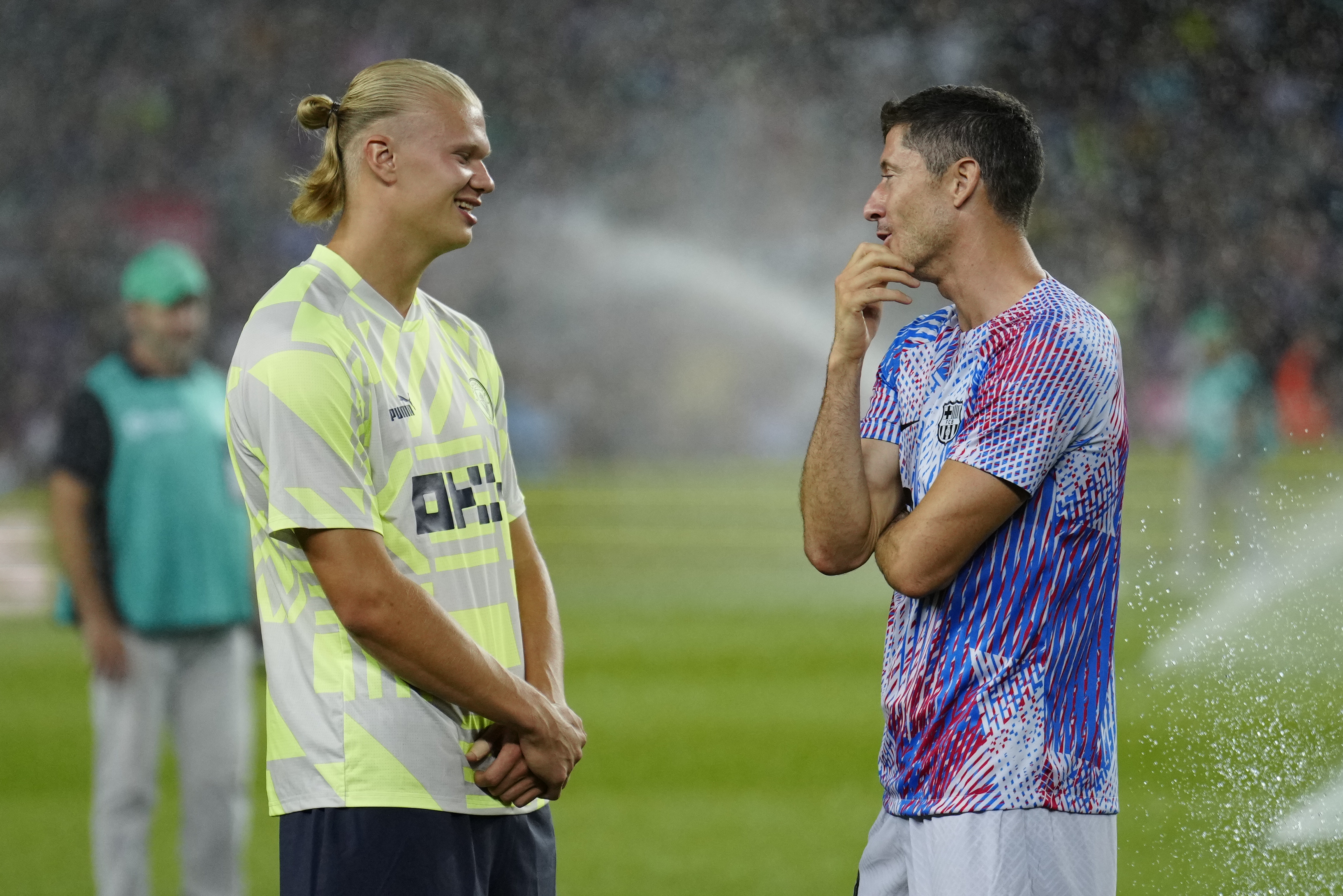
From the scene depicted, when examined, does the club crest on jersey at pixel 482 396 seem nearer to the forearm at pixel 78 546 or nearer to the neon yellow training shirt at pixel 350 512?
the neon yellow training shirt at pixel 350 512

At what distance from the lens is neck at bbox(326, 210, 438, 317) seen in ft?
6.25

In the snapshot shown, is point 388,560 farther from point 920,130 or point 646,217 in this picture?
point 646,217

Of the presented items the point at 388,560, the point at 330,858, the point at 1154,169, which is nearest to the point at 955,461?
the point at 388,560

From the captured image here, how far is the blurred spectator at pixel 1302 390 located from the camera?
48.2 ft

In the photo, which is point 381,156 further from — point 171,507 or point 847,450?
point 171,507

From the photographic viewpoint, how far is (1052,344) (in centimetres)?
179

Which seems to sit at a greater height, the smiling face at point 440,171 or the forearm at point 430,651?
the smiling face at point 440,171

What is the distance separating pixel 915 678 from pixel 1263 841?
1494mm

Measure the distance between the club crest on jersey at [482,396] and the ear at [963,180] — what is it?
2.22ft

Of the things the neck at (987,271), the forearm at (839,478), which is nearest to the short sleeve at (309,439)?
the forearm at (839,478)

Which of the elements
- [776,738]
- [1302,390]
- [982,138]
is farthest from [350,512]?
[1302,390]

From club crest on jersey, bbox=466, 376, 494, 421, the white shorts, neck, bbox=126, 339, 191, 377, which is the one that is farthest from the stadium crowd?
the white shorts

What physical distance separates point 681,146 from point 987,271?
652 inches

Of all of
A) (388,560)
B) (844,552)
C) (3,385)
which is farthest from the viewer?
(3,385)
